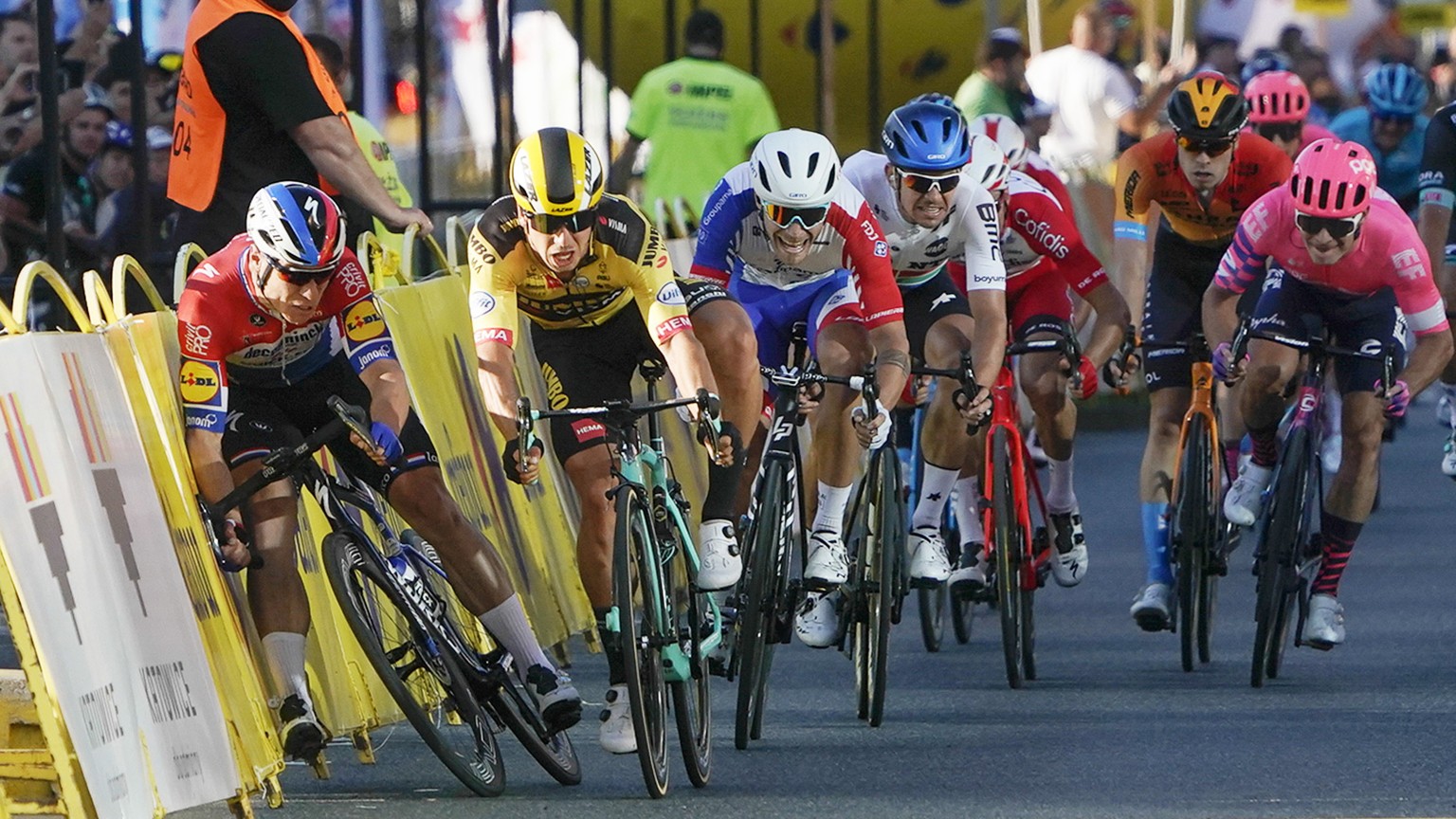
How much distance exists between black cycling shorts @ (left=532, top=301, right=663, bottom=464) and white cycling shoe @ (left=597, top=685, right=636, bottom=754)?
1.03 meters

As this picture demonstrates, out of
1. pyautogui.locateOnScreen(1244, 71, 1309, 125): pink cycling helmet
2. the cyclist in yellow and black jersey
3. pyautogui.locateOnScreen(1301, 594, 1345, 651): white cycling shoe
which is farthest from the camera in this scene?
A: pyautogui.locateOnScreen(1244, 71, 1309, 125): pink cycling helmet

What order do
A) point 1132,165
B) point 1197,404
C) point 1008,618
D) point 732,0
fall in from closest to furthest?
1. point 1008,618
2. point 1197,404
3. point 1132,165
4. point 732,0

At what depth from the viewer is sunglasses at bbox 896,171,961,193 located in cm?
920

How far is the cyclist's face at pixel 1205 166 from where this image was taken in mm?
10414

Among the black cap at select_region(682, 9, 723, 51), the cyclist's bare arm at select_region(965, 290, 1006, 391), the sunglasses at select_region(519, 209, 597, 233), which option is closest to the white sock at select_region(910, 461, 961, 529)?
the cyclist's bare arm at select_region(965, 290, 1006, 391)

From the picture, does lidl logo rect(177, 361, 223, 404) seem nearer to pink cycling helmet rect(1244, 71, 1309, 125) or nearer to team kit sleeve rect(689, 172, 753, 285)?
team kit sleeve rect(689, 172, 753, 285)

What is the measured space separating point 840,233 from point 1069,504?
2.05 m

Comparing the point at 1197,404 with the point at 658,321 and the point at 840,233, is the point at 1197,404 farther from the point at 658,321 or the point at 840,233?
the point at 658,321

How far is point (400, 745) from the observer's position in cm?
849

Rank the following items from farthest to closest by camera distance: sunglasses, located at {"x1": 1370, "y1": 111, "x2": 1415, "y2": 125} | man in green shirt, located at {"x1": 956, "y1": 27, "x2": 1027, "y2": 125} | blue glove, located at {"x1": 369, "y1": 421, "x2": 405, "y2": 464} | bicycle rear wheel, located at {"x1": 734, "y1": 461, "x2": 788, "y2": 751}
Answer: man in green shirt, located at {"x1": 956, "y1": 27, "x2": 1027, "y2": 125}
sunglasses, located at {"x1": 1370, "y1": 111, "x2": 1415, "y2": 125}
bicycle rear wheel, located at {"x1": 734, "y1": 461, "x2": 788, "y2": 751}
blue glove, located at {"x1": 369, "y1": 421, "x2": 405, "y2": 464}

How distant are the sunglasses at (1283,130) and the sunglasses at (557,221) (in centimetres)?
585

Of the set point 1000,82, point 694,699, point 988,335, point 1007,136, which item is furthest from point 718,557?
point 1000,82

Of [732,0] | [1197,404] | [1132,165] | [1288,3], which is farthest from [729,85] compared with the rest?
[1288,3]

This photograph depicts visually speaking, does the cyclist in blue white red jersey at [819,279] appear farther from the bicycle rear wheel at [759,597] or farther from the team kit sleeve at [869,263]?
the bicycle rear wheel at [759,597]
